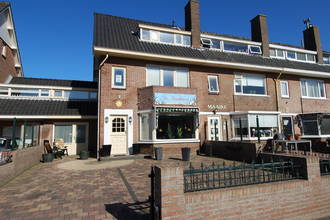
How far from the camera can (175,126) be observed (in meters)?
12.9

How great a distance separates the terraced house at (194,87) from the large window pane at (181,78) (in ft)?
0.25

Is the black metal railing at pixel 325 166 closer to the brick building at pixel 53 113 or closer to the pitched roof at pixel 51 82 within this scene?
the brick building at pixel 53 113

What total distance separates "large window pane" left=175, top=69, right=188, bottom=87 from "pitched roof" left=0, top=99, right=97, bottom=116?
671 centimetres

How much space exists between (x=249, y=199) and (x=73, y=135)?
13.6 meters

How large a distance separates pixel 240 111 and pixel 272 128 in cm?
274

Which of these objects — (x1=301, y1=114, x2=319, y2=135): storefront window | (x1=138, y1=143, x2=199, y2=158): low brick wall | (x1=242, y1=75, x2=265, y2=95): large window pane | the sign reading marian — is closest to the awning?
the sign reading marian

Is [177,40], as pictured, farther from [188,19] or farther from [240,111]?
[240,111]

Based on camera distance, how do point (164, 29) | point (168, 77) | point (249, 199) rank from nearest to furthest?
1. point (249, 199)
2. point (168, 77)
3. point (164, 29)

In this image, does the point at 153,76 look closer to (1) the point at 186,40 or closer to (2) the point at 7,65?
(1) the point at 186,40

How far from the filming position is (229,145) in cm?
1103

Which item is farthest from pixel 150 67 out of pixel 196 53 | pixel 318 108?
pixel 318 108

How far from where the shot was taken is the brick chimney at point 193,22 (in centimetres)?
Answer: 1581

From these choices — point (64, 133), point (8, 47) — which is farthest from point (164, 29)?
point (8, 47)

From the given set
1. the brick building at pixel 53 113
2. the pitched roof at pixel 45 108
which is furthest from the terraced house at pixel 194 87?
the brick building at pixel 53 113
